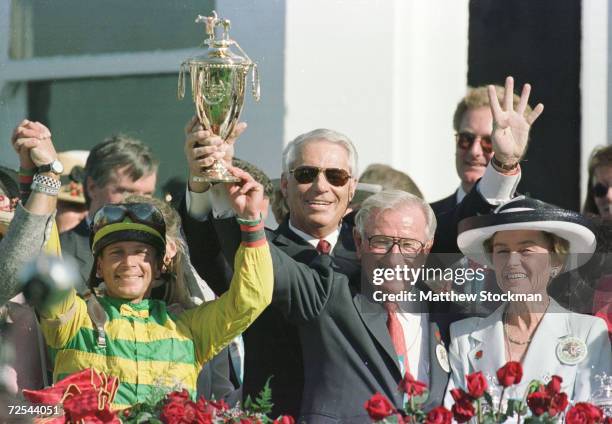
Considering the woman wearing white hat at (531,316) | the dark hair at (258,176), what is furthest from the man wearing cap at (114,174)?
the woman wearing white hat at (531,316)

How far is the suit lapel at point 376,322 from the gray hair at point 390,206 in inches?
9.3

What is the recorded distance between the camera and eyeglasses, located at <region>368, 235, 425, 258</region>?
14.8ft

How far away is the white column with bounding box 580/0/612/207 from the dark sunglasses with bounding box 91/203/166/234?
3.01 m

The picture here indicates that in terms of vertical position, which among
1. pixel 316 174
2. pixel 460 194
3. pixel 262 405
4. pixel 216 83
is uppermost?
pixel 216 83

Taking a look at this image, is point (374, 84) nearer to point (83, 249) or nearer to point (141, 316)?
point (83, 249)

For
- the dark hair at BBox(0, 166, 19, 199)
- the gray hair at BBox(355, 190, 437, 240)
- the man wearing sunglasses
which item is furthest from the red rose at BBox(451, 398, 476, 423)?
the man wearing sunglasses

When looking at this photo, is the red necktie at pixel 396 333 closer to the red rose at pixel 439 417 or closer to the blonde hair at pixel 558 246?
the blonde hair at pixel 558 246

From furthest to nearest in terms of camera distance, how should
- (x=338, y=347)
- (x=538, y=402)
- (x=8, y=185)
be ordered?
(x=8, y=185) < (x=338, y=347) < (x=538, y=402)

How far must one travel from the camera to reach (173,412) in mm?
3619

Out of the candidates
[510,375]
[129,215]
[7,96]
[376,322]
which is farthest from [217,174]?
[7,96]

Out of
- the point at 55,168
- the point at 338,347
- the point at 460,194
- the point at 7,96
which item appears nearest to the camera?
the point at 55,168

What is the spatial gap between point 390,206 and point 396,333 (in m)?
0.42

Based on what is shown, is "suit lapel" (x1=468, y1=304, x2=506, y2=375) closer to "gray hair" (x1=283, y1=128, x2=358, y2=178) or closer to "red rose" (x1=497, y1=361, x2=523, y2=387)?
"red rose" (x1=497, y1=361, x2=523, y2=387)

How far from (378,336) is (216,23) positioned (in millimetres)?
1219
